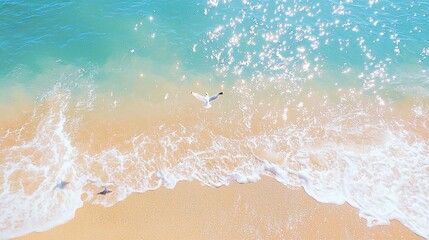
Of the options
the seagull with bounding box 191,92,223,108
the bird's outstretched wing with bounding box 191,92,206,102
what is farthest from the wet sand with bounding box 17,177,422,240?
the bird's outstretched wing with bounding box 191,92,206,102

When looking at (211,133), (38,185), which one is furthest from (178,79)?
(38,185)

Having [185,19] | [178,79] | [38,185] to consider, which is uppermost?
[185,19]

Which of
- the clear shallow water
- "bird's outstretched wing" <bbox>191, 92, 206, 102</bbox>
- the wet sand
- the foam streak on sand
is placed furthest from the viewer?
"bird's outstretched wing" <bbox>191, 92, 206, 102</bbox>

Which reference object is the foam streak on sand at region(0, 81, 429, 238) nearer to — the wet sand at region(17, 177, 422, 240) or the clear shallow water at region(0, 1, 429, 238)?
the clear shallow water at region(0, 1, 429, 238)

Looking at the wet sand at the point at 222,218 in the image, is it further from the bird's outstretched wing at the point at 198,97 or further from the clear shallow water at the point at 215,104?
the bird's outstretched wing at the point at 198,97

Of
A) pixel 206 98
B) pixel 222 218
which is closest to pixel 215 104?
pixel 206 98

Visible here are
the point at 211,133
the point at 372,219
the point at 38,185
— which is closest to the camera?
the point at 372,219

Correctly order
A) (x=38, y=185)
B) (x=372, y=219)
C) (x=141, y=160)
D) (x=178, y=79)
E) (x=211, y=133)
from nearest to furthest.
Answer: (x=372, y=219)
(x=38, y=185)
(x=141, y=160)
(x=211, y=133)
(x=178, y=79)

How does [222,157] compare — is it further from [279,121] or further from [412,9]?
[412,9]

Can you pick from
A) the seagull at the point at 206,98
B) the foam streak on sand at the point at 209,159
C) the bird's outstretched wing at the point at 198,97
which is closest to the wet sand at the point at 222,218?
the foam streak on sand at the point at 209,159
